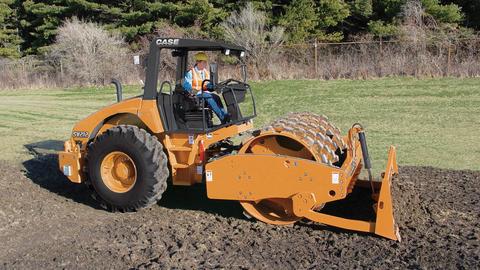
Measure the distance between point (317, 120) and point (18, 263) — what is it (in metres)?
3.68

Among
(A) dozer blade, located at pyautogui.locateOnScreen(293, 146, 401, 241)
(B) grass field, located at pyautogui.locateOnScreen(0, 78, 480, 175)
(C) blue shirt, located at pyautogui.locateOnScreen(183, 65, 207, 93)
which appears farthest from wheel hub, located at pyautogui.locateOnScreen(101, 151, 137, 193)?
(B) grass field, located at pyautogui.locateOnScreen(0, 78, 480, 175)

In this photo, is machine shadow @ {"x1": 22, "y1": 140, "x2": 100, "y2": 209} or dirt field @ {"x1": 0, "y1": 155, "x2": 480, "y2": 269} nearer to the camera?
dirt field @ {"x1": 0, "y1": 155, "x2": 480, "y2": 269}

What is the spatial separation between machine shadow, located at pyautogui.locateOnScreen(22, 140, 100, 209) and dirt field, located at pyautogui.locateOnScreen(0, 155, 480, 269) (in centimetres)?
8

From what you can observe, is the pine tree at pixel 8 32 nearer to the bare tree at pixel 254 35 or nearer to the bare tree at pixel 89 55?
the bare tree at pixel 89 55

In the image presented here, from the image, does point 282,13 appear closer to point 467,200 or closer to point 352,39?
point 352,39

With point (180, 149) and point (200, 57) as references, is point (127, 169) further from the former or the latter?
point (200, 57)

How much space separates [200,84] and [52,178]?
10.5 ft

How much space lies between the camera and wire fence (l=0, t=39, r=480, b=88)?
2289cm

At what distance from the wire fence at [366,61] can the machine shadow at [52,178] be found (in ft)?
32.7

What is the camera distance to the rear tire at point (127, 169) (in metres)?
6.55

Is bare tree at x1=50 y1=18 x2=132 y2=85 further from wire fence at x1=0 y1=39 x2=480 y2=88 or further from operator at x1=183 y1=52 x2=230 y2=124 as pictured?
operator at x1=183 y1=52 x2=230 y2=124

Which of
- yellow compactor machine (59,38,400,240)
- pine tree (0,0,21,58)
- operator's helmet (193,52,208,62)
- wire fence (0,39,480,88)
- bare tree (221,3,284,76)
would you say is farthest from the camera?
pine tree (0,0,21,58)

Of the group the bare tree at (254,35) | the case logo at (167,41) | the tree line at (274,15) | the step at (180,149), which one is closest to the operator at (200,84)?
the case logo at (167,41)

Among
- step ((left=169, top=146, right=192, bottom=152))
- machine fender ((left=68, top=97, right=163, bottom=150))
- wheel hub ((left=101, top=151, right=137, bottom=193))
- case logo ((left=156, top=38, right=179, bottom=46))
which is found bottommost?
wheel hub ((left=101, top=151, right=137, bottom=193))
